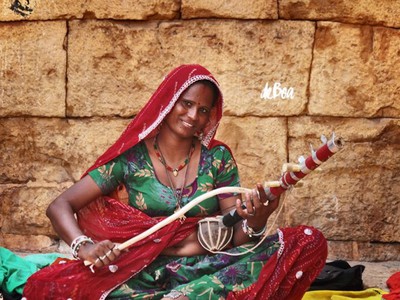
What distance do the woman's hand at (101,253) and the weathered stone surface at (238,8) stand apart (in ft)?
7.59

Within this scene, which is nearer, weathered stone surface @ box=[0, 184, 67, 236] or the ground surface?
the ground surface

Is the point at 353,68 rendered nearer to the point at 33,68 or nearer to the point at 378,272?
the point at 378,272

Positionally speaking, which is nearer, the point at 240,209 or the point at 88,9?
the point at 240,209

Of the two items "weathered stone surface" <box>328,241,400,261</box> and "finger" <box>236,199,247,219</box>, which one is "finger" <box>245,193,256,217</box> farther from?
"weathered stone surface" <box>328,241,400,261</box>

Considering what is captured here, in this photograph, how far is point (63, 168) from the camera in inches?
222

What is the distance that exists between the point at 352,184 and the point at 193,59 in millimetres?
1379

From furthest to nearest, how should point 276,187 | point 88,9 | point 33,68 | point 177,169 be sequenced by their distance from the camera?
point 33,68 < point 88,9 < point 177,169 < point 276,187

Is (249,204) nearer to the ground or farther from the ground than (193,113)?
nearer to the ground

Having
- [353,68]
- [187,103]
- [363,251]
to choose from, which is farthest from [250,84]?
[187,103]

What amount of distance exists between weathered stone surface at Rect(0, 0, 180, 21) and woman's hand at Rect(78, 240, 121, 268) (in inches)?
90.7

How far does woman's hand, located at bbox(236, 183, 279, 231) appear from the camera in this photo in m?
3.46

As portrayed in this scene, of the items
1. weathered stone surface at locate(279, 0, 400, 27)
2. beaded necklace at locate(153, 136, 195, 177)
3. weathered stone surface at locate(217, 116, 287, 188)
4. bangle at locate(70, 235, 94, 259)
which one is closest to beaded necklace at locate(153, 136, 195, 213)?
beaded necklace at locate(153, 136, 195, 177)

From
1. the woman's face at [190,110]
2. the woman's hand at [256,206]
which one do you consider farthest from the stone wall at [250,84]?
the woman's hand at [256,206]

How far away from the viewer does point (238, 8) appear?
5.34m
